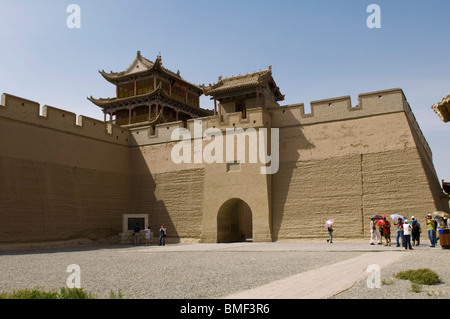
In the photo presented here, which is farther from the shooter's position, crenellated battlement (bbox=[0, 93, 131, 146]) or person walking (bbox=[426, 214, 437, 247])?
crenellated battlement (bbox=[0, 93, 131, 146])

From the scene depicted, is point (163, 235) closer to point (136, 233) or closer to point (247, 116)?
point (136, 233)

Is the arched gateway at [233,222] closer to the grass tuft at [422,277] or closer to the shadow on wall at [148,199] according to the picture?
the shadow on wall at [148,199]

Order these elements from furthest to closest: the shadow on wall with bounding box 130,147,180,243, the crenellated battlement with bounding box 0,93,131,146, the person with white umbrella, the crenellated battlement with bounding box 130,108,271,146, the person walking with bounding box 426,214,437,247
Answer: the shadow on wall with bounding box 130,147,180,243, the crenellated battlement with bounding box 130,108,271,146, the crenellated battlement with bounding box 0,93,131,146, the person with white umbrella, the person walking with bounding box 426,214,437,247

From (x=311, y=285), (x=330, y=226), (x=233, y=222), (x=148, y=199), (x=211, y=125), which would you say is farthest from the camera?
(x=148, y=199)

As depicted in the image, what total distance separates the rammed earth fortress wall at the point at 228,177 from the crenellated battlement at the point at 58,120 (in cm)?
5

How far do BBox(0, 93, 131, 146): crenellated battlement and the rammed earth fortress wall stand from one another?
5 cm

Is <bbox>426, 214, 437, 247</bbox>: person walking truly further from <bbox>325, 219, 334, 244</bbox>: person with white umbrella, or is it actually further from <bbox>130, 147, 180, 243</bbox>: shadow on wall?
<bbox>130, 147, 180, 243</bbox>: shadow on wall

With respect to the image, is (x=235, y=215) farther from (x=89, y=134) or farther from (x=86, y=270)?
(x=86, y=270)

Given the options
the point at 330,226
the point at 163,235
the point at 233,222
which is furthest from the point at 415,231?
the point at 163,235

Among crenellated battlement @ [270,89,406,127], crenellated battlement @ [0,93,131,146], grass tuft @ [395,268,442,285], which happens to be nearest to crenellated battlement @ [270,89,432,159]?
crenellated battlement @ [270,89,406,127]

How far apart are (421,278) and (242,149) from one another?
49.1 feet

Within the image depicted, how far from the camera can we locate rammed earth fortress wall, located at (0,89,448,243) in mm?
Result: 17484

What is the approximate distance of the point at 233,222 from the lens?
22.4 meters

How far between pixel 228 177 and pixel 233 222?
3.24m
